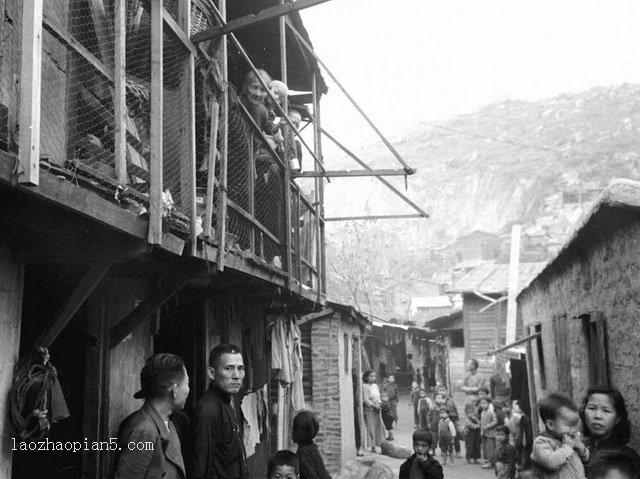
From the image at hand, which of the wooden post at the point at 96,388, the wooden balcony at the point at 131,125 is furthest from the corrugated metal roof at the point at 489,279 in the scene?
the wooden post at the point at 96,388

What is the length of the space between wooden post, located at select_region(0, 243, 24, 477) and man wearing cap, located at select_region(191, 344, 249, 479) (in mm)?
1327

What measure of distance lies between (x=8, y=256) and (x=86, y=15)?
5.42ft

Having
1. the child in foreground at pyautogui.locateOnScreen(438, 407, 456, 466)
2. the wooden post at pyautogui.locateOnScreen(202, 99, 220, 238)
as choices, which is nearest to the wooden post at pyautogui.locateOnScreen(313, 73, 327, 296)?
the wooden post at pyautogui.locateOnScreen(202, 99, 220, 238)

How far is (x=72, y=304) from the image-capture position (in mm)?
3521

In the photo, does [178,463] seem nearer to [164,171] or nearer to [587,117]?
[164,171]

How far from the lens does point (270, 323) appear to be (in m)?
9.58

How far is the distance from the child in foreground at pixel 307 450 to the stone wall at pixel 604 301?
2799mm

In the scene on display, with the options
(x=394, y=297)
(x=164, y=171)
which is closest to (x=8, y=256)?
(x=164, y=171)

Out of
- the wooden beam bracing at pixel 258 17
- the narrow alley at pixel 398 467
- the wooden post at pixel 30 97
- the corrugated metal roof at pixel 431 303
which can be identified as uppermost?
the corrugated metal roof at pixel 431 303

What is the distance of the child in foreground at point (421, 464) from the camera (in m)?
5.49

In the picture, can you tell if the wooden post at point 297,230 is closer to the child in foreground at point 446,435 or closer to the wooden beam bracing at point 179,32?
the wooden beam bracing at point 179,32

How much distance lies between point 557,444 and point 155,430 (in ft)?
8.82

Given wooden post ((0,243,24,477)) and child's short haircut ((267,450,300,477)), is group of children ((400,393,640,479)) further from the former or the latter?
wooden post ((0,243,24,477))

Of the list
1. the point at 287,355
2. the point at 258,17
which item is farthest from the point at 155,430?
the point at 287,355
